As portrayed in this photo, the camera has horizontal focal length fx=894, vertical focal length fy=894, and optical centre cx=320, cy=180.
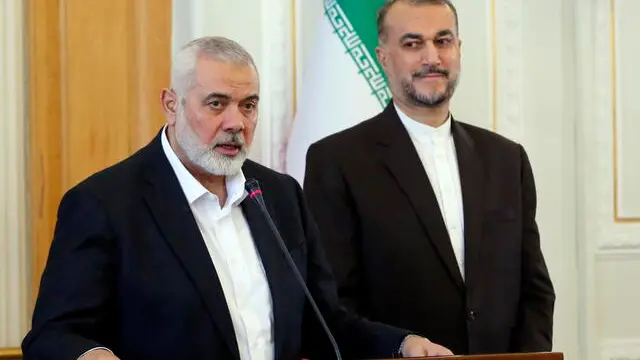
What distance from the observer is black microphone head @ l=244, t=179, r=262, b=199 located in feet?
6.17

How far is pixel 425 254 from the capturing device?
2486mm

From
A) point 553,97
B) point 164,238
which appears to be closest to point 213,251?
point 164,238

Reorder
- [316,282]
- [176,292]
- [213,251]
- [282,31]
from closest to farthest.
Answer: [176,292], [213,251], [316,282], [282,31]

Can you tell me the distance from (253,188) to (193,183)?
13 centimetres

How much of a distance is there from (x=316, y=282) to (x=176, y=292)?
0.38m

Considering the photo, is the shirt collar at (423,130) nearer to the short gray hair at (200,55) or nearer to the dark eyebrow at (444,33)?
the dark eyebrow at (444,33)

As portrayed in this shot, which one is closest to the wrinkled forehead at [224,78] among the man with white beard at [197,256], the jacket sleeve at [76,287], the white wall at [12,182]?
the man with white beard at [197,256]

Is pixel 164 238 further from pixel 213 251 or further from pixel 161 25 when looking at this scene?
pixel 161 25

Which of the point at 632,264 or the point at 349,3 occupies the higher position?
the point at 349,3

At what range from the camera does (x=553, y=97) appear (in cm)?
376

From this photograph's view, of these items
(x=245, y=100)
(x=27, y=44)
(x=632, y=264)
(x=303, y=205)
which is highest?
(x=27, y=44)

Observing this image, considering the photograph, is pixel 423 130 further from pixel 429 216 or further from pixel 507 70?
pixel 507 70

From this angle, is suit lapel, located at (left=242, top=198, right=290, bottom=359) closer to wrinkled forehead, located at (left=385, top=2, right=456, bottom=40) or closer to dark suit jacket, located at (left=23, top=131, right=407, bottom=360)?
dark suit jacket, located at (left=23, top=131, right=407, bottom=360)

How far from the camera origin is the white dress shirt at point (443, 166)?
8.30 feet
